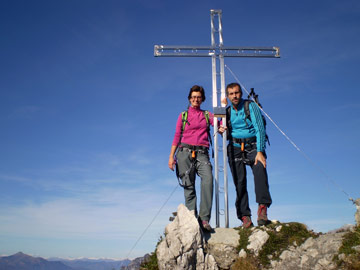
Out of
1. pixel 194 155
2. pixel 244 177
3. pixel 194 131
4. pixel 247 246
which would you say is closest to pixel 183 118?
pixel 194 131

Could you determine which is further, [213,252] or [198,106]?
[198,106]

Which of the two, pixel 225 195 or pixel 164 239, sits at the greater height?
pixel 225 195

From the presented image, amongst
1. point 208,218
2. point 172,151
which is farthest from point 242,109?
point 208,218

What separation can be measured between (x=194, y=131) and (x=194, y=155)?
703 mm

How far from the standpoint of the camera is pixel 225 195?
9.52 m

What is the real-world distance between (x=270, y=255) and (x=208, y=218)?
5.75 feet

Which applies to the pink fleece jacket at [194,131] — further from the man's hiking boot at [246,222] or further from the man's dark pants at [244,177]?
the man's hiking boot at [246,222]

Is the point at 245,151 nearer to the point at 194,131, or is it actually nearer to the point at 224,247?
the point at 194,131

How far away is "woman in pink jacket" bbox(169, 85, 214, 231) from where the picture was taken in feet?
27.2

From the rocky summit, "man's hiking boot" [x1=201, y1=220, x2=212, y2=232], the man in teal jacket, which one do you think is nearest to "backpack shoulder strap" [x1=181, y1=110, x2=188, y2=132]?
the man in teal jacket

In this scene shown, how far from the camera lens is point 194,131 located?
28.5 ft

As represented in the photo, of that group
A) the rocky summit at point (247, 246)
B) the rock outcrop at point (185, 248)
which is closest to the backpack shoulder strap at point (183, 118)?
the rocky summit at point (247, 246)

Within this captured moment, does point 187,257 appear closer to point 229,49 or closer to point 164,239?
point 164,239

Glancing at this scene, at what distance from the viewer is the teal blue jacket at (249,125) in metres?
8.41
